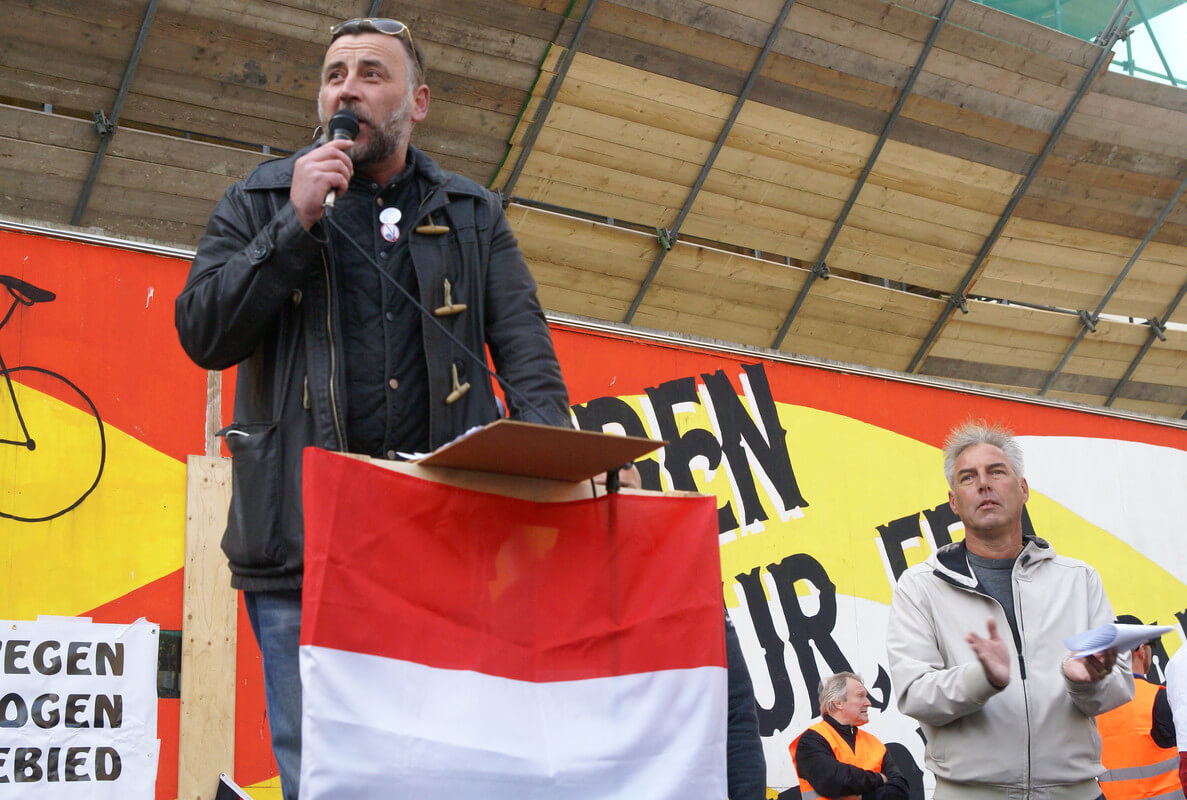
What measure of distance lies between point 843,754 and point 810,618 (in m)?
0.67

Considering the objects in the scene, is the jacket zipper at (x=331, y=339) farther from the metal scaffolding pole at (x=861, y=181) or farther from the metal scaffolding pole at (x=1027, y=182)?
the metal scaffolding pole at (x=1027, y=182)

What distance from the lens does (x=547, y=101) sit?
7.46 m

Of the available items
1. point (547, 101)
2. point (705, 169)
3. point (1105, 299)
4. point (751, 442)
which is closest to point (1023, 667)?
point (751, 442)

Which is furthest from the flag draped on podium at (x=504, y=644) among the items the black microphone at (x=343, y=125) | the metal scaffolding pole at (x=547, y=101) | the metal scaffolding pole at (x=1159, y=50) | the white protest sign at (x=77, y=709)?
the metal scaffolding pole at (x=1159, y=50)

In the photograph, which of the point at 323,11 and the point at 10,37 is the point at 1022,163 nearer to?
the point at 323,11

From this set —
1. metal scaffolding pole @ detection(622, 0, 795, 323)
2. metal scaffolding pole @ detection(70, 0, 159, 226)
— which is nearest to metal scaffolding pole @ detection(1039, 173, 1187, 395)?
metal scaffolding pole @ detection(622, 0, 795, 323)

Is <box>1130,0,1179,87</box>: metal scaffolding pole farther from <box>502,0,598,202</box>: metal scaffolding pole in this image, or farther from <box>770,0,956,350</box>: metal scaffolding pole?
<box>502,0,598,202</box>: metal scaffolding pole

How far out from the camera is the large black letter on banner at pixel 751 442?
6.09 metres

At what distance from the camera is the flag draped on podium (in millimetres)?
1975

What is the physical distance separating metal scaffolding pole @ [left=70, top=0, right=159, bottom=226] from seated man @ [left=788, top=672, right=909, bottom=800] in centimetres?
461

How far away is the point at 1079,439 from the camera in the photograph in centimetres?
705

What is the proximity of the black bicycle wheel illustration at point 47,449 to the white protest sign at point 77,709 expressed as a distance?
1.47ft

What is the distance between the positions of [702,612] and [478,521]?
508 mm

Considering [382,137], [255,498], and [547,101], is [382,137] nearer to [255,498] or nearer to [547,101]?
[255,498]
